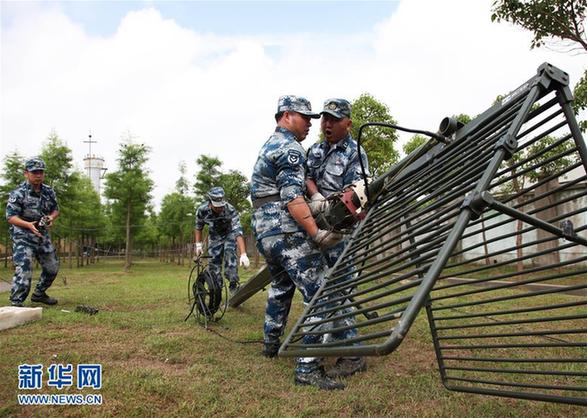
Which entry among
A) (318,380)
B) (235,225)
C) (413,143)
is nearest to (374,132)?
(413,143)

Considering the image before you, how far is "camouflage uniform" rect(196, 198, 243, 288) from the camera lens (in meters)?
6.10

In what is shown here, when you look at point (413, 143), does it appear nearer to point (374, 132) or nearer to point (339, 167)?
point (374, 132)

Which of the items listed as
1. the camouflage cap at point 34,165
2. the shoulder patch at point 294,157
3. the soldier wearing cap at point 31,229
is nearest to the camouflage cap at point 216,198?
the soldier wearing cap at point 31,229

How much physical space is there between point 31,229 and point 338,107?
467 centimetres

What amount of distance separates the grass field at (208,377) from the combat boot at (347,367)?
0.10m

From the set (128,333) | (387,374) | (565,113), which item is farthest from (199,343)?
(565,113)

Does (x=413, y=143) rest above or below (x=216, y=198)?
above

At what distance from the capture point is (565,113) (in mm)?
1569

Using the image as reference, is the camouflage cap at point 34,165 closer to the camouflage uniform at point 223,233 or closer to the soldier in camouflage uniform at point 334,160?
the camouflage uniform at point 223,233

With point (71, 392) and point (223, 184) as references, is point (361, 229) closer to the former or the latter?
point (71, 392)

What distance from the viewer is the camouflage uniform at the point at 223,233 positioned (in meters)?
6.10

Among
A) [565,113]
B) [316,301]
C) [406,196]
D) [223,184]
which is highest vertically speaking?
[223,184]

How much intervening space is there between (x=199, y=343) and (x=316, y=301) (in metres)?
2.54

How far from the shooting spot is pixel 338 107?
3568 millimetres
